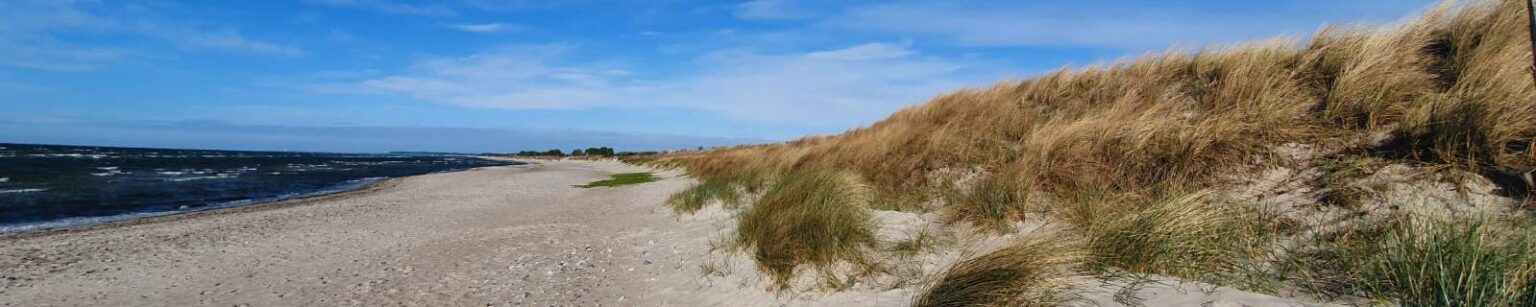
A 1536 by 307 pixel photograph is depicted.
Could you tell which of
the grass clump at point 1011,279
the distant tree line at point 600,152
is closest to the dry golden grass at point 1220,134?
the grass clump at point 1011,279

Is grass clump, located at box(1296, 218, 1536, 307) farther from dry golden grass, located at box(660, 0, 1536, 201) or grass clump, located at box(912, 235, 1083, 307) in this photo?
dry golden grass, located at box(660, 0, 1536, 201)

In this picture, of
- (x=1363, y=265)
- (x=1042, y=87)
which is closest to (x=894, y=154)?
(x=1042, y=87)

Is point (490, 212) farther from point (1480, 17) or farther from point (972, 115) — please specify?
point (1480, 17)

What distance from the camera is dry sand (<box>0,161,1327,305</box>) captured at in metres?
5.95

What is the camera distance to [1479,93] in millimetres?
5246

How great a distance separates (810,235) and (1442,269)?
397 centimetres

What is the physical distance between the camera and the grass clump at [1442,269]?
2.70 metres

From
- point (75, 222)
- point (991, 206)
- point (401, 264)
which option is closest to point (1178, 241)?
point (991, 206)

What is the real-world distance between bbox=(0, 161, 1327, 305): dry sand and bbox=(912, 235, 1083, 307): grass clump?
0.54m

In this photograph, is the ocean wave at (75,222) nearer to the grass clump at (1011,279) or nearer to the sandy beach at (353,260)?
the sandy beach at (353,260)

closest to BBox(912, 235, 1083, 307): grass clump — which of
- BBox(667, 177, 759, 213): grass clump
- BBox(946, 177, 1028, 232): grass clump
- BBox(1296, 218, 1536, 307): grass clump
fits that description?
BBox(1296, 218, 1536, 307): grass clump

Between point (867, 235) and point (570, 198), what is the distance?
1326 centimetres

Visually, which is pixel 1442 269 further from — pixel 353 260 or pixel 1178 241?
pixel 353 260

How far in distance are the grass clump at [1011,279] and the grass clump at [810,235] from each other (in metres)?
1.28
